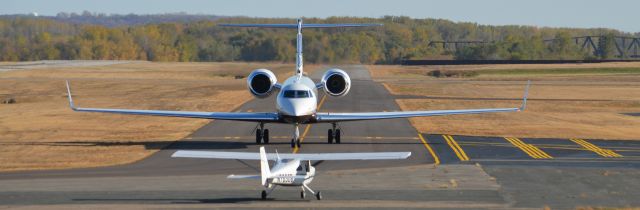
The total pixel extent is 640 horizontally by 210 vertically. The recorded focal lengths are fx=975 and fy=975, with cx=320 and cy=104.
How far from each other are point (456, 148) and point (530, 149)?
3.32m

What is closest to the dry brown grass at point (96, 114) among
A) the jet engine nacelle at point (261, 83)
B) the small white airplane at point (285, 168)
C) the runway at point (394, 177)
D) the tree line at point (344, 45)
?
the runway at point (394, 177)

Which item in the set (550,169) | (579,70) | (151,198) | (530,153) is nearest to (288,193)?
(151,198)

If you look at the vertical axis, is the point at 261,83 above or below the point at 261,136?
above

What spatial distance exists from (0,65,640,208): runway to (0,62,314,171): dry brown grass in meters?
2.72

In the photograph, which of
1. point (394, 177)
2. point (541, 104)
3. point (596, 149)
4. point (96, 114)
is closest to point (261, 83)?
point (394, 177)

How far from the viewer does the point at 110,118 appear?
60.6m

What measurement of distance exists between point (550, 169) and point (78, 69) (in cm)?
11979

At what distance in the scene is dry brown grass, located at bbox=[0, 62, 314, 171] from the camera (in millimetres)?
41272

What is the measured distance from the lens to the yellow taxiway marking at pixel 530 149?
134 feet

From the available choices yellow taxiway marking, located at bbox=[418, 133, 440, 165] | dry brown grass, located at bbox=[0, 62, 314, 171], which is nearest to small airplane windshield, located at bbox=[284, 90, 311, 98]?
yellow taxiway marking, located at bbox=[418, 133, 440, 165]

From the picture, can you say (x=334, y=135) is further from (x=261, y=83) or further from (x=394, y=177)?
(x=394, y=177)

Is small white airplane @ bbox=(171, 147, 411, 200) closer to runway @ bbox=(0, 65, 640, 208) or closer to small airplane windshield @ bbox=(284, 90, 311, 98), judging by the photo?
runway @ bbox=(0, 65, 640, 208)

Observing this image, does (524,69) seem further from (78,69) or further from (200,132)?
(200,132)

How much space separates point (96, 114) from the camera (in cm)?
6369
